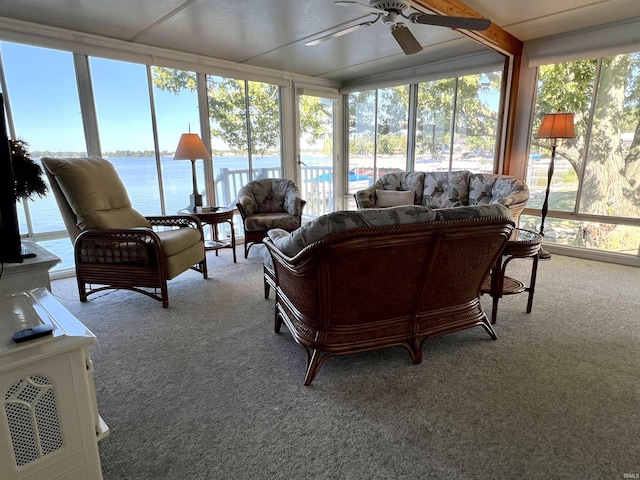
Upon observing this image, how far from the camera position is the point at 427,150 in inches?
195

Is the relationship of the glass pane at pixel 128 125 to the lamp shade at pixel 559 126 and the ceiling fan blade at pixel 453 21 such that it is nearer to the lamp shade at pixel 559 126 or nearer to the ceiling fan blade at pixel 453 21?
the ceiling fan blade at pixel 453 21

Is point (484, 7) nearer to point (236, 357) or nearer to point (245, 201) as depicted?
point (245, 201)

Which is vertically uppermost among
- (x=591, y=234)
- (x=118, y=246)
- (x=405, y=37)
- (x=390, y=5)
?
(x=390, y=5)

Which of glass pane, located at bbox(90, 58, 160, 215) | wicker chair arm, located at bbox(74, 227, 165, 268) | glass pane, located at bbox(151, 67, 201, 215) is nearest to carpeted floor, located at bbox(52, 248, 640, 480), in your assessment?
wicker chair arm, located at bbox(74, 227, 165, 268)

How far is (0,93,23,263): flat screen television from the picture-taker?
1.47 m

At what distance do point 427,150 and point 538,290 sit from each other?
262 cm

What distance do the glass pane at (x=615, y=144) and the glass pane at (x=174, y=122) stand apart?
14.6ft

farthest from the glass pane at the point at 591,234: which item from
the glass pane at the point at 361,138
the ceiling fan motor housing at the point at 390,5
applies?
the ceiling fan motor housing at the point at 390,5

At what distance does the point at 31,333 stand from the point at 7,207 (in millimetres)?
794

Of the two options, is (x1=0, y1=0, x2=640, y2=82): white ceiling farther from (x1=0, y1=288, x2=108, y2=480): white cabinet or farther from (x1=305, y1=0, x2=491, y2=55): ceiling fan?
(x1=0, y1=288, x2=108, y2=480): white cabinet

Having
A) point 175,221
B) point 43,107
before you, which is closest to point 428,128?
point 175,221

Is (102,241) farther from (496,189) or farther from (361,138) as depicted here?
(361,138)

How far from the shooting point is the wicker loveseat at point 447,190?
365 cm

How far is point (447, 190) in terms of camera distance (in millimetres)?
4281
